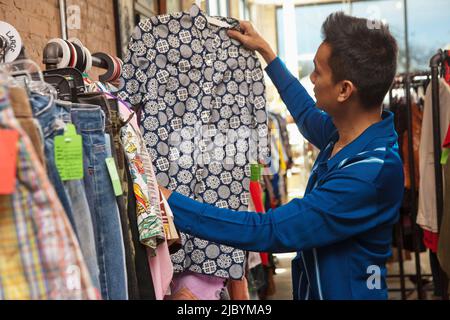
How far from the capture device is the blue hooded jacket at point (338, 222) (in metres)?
1.75

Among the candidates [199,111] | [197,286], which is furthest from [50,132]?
[197,286]

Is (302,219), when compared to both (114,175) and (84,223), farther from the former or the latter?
(84,223)

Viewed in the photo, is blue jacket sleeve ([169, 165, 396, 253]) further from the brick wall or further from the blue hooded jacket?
the brick wall

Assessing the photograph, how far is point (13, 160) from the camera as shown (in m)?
0.86

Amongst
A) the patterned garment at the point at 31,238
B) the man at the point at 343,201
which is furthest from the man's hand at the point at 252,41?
the patterned garment at the point at 31,238

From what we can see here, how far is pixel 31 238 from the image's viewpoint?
0.92 meters

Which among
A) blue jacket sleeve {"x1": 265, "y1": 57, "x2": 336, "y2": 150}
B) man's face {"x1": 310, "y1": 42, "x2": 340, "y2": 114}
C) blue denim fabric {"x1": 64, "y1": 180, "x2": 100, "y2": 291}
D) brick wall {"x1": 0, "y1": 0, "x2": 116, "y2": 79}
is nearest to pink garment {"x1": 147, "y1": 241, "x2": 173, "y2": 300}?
blue denim fabric {"x1": 64, "y1": 180, "x2": 100, "y2": 291}

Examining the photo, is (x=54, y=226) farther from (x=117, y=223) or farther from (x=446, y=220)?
(x=446, y=220)

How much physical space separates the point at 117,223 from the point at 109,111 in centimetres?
30

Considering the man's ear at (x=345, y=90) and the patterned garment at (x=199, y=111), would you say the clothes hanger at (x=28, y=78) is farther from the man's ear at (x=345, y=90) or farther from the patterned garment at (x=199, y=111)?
the man's ear at (x=345, y=90)

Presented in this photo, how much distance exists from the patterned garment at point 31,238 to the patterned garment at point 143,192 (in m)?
0.59

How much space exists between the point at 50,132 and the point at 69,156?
6 cm

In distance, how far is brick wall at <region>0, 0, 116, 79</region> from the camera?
2.40 meters

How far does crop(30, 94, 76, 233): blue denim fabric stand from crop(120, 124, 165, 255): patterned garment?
384mm
